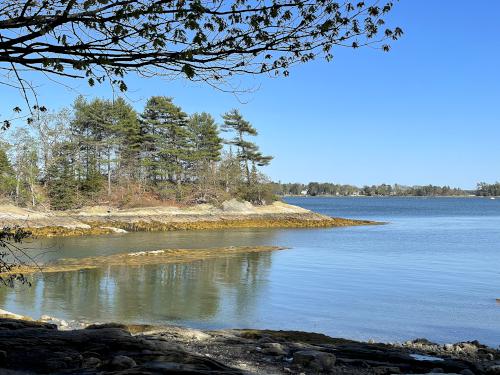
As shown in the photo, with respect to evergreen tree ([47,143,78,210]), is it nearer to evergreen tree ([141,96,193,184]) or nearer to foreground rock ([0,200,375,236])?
foreground rock ([0,200,375,236])

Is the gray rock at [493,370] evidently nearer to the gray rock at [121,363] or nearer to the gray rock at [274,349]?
the gray rock at [274,349]

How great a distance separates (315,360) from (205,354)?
165 centimetres

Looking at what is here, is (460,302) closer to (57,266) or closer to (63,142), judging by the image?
(57,266)

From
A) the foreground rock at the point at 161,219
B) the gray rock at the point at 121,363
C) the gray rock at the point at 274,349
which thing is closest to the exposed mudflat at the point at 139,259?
the foreground rock at the point at 161,219

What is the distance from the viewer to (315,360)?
284 inches

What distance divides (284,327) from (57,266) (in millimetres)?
12901

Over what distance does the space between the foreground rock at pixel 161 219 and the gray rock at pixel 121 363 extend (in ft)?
105

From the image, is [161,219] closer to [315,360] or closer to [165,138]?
[165,138]

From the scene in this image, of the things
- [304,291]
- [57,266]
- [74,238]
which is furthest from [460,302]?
[74,238]

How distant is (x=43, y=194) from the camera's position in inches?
2002

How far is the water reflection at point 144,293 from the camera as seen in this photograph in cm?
1398

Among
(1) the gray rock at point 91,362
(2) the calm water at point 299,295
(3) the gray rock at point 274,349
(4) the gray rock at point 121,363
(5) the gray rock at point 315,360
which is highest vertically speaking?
(4) the gray rock at point 121,363

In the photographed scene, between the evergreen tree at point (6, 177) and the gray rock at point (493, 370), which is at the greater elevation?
the evergreen tree at point (6, 177)

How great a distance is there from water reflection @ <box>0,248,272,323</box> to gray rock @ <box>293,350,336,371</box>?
6.29m
